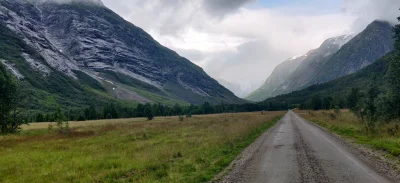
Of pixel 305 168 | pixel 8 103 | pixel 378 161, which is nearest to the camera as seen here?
pixel 305 168

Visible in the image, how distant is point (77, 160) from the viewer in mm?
18875

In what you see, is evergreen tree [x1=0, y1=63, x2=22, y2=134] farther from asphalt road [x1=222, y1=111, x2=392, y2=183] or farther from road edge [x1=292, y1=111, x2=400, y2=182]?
road edge [x1=292, y1=111, x2=400, y2=182]

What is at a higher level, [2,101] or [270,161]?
[2,101]

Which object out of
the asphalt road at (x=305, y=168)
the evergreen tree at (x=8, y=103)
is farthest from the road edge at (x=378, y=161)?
the evergreen tree at (x=8, y=103)

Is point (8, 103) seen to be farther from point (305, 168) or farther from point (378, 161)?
point (378, 161)

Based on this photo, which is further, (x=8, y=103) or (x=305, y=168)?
(x=8, y=103)

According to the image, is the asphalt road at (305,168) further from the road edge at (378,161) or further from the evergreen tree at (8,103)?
the evergreen tree at (8,103)

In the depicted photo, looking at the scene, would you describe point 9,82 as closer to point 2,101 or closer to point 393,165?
point 2,101

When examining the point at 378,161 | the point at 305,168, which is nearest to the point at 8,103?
the point at 305,168

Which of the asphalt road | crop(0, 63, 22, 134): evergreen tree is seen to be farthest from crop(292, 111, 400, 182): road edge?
crop(0, 63, 22, 134): evergreen tree

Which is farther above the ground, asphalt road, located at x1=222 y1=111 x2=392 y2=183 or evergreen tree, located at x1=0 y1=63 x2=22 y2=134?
evergreen tree, located at x1=0 y1=63 x2=22 y2=134

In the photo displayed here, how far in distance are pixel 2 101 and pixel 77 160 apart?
3677 cm

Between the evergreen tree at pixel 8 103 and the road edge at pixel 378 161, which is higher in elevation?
the evergreen tree at pixel 8 103

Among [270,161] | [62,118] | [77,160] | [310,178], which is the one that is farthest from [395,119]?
[62,118]
